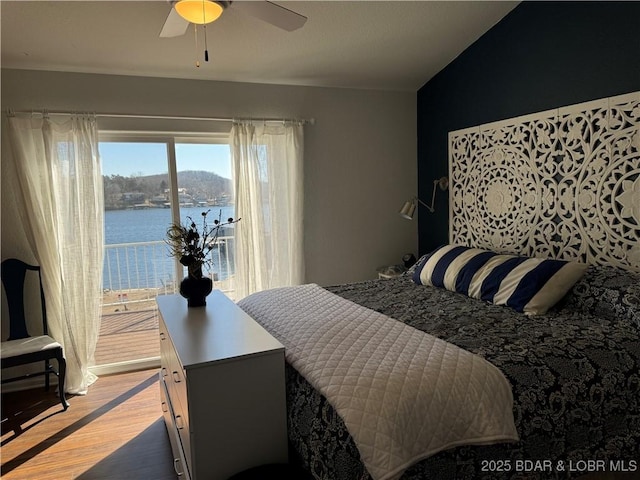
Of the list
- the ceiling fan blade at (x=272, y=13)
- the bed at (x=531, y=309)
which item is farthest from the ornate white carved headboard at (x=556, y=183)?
the ceiling fan blade at (x=272, y=13)

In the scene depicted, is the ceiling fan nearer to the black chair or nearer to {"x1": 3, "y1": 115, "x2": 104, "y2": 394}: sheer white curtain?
{"x1": 3, "y1": 115, "x2": 104, "y2": 394}: sheer white curtain

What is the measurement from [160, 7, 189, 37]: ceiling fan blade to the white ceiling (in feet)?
1.30

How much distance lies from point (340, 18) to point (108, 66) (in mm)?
1755

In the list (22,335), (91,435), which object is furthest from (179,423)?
(22,335)

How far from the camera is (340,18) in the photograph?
9.90 ft

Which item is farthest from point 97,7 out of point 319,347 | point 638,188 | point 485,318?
point 638,188

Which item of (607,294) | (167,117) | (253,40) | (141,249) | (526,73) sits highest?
(253,40)

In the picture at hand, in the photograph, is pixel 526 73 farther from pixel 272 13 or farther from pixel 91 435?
pixel 91 435

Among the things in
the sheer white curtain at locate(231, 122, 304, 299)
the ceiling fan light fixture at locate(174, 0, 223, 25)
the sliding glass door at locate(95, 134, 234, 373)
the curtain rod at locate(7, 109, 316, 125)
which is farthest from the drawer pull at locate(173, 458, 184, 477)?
the curtain rod at locate(7, 109, 316, 125)

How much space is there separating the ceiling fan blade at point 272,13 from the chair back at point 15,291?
2413 millimetres

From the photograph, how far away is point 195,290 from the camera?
93.2 inches

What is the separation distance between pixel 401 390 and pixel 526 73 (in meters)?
2.65

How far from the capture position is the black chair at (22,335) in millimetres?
2898

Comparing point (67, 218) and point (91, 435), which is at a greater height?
point (67, 218)
